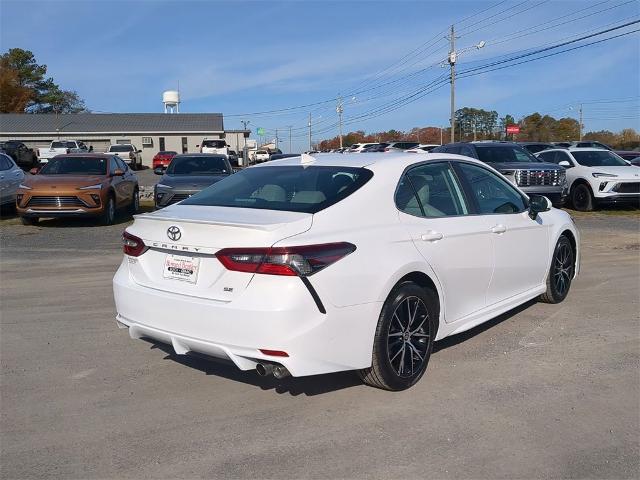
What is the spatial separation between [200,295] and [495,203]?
295 centimetres

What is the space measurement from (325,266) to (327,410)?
1.00m

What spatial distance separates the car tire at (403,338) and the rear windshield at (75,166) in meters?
11.2

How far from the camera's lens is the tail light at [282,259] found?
365cm

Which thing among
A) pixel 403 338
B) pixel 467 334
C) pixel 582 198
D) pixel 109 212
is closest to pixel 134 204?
pixel 109 212

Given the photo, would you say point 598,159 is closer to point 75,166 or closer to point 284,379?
point 75,166

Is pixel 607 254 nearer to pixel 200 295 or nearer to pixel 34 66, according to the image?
pixel 200 295

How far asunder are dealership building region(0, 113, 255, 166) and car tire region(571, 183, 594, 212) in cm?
4030

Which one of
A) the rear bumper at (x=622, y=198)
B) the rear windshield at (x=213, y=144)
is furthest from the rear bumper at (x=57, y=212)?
the rear windshield at (x=213, y=144)

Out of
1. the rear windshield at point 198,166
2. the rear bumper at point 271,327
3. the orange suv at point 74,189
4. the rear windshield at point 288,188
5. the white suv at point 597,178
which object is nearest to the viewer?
the rear bumper at point 271,327

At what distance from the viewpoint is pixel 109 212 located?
13.9 metres

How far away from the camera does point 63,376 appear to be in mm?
4715

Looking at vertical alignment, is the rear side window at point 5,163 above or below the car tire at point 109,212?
above

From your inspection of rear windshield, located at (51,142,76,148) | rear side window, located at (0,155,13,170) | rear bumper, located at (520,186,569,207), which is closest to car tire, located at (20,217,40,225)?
rear side window, located at (0,155,13,170)

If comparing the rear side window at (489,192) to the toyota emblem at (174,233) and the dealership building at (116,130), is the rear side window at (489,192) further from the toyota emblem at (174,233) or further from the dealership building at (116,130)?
the dealership building at (116,130)
